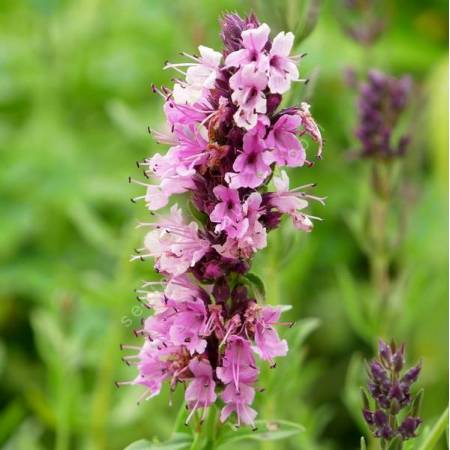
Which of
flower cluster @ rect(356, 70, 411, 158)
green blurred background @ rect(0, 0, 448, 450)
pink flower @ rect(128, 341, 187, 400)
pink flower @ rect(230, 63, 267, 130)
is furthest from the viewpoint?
green blurred background @ rect(0, 0, 448, 450)

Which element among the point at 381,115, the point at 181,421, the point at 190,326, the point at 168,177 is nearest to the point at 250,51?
the point at 168,177

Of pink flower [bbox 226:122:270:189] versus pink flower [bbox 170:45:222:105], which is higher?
pink flower [bbox 170:45:222:105]

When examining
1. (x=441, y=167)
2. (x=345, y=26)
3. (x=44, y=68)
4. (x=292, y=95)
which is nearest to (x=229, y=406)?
(x=292, y=95)

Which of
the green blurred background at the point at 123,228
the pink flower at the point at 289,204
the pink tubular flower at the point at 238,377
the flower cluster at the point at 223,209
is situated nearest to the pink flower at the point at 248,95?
the flower cluster at the point at 223,209

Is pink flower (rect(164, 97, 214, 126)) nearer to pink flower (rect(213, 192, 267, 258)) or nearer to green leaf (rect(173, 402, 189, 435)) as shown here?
pink flower (rect(213, 192, 267, 258))

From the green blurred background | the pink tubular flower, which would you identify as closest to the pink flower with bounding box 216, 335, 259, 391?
the pink tubular flower

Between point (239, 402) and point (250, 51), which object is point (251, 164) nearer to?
point (250, 51)

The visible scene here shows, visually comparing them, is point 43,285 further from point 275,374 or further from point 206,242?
point 206,242
